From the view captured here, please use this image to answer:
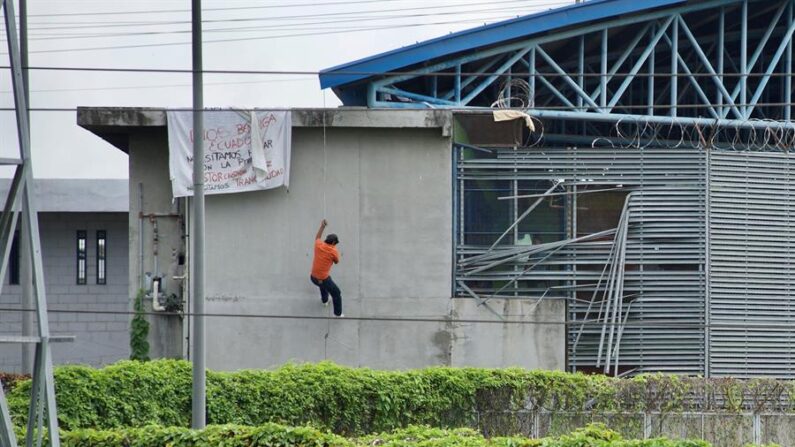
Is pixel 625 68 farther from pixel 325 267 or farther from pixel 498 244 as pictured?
pixel 325 267

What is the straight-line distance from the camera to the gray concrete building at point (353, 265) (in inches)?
825

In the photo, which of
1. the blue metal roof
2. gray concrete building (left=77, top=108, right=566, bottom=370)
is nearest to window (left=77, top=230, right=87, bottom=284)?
gray concrete building (left=77, top=108, right=566, bottom=370)

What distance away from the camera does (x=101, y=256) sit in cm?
3120

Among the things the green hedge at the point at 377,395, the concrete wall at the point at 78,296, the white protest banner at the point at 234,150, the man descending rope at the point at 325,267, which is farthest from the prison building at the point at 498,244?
the concrete wall at the point at 78,296

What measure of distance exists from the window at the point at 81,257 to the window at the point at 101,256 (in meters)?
0.35

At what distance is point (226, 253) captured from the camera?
21219mm

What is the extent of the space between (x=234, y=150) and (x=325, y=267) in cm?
259

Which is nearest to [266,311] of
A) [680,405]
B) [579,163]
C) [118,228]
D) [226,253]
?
[226,253]

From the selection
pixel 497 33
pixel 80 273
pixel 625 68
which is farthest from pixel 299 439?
pixel 80 273

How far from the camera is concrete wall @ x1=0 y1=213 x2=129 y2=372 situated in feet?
98.6

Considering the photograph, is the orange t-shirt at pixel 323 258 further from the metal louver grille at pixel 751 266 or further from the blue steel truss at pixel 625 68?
the metal louver grille at pixel 751 266

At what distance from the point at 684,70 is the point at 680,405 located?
27.1 feet

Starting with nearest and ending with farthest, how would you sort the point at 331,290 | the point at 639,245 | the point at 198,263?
the point at 198,263 < the point at 331,290 < the point at 639,245

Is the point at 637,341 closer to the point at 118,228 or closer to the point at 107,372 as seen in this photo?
the point at 107,372
